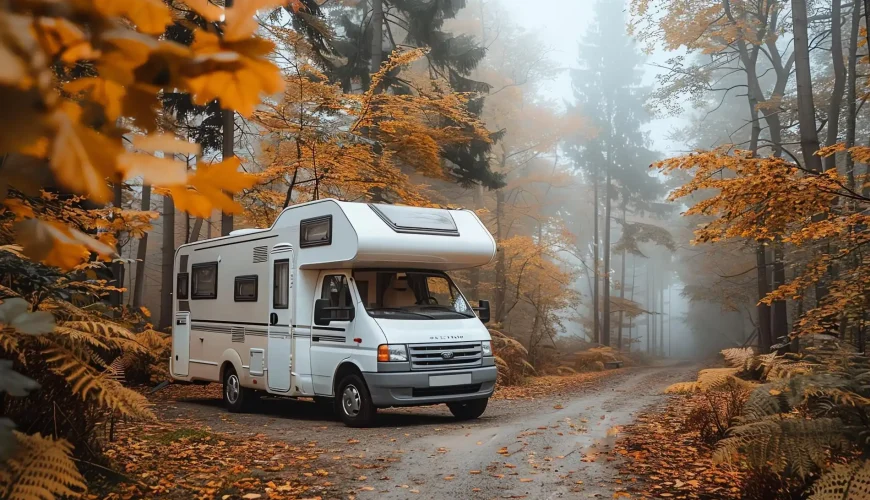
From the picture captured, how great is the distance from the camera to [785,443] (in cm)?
445

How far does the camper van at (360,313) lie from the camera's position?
897cm

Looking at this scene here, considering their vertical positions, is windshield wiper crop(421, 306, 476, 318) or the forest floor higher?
windshield wiper crop(421, 306, 476, 318)

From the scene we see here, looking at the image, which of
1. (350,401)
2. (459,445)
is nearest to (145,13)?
(459,445)

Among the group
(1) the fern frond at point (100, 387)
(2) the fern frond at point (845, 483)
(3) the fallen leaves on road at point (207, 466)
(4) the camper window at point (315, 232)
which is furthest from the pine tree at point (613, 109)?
(1) the fern frond at point (100, 387)

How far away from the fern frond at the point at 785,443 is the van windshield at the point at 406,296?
5.25m

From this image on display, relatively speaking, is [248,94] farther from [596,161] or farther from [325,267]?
[596,161]

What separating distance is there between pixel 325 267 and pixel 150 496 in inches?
205

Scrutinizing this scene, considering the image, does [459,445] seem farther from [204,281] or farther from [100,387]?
[204,281]

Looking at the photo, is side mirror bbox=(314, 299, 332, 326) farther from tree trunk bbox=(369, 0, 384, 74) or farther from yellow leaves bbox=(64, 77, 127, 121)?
tree trunk bbox=(369, 0, 384, 74)

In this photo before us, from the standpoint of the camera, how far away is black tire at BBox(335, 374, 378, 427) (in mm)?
8828

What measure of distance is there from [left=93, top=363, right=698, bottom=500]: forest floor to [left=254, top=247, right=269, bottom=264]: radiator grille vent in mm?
2327

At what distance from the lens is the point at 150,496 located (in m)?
4.76

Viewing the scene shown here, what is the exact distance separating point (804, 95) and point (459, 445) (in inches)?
376

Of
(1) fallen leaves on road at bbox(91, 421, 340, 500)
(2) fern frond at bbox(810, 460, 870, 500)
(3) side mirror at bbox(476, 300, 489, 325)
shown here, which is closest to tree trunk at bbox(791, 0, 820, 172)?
(3) side mirror at bbox(476, 300, 489, 325)
